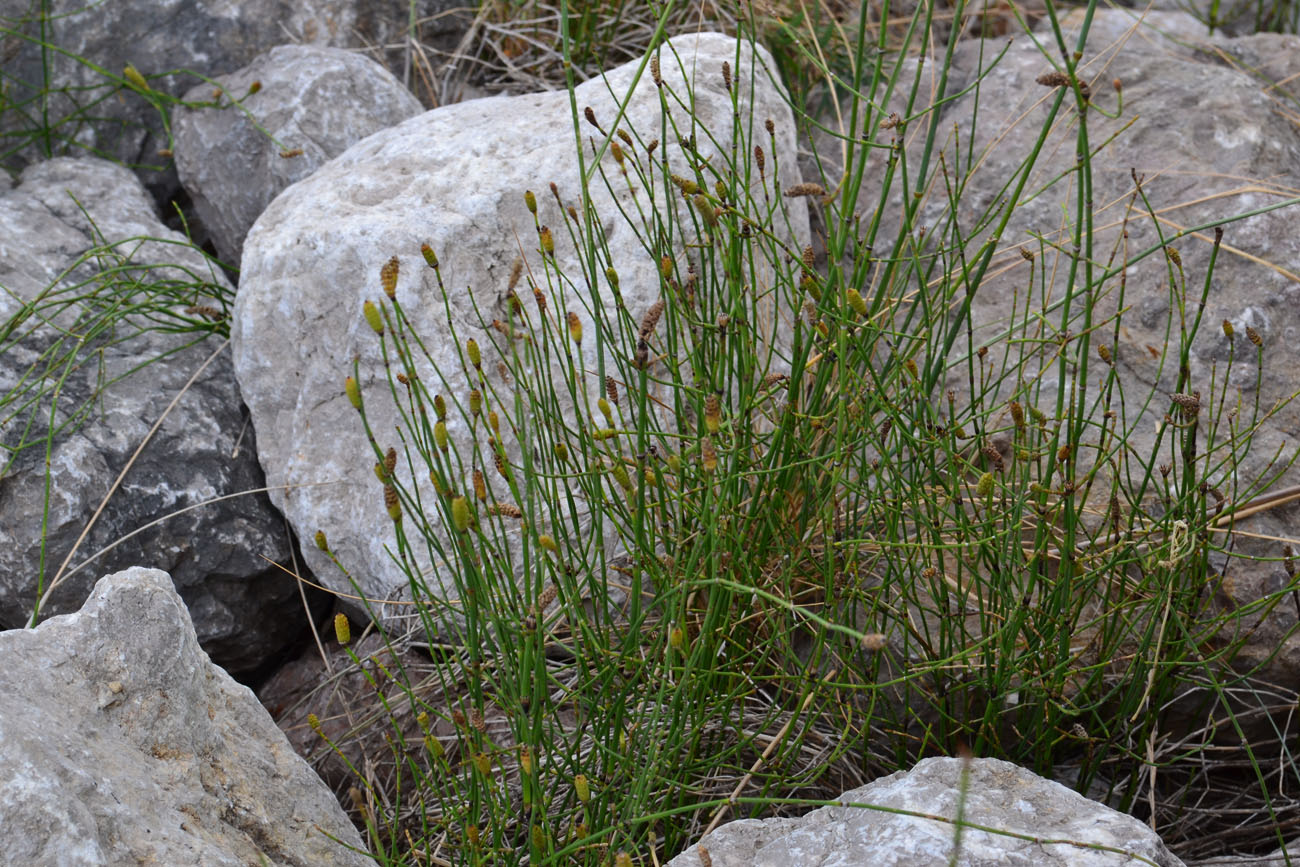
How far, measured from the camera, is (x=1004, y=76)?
2.62 meters

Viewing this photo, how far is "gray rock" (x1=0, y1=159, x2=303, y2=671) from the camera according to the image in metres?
1.95

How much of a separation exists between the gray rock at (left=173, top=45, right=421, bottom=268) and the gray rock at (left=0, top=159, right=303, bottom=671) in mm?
312

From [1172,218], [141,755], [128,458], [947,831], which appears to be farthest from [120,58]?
[947,831]

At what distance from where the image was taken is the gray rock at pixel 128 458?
1.95m

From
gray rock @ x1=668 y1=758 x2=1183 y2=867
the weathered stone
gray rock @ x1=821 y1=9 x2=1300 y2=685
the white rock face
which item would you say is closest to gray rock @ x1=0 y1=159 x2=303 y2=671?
the white rock face

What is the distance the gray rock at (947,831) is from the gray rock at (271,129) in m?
2.00

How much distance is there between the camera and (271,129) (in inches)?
104

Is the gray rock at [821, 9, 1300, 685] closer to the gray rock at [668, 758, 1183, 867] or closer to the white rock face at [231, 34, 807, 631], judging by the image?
the white rock face at [231, 34, 807, 631]

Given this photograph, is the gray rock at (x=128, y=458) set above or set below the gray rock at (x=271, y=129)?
below

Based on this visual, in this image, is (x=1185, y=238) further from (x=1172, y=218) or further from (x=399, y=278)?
(x=399, y=278)

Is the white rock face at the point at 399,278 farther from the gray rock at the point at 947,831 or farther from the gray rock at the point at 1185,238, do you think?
the gray rock at the point at 947,831

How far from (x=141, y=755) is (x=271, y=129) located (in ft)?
5.93

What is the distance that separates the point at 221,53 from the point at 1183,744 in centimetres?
278

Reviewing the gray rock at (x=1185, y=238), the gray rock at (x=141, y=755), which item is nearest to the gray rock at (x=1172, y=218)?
the gray rock at (x=1185, y=238)
